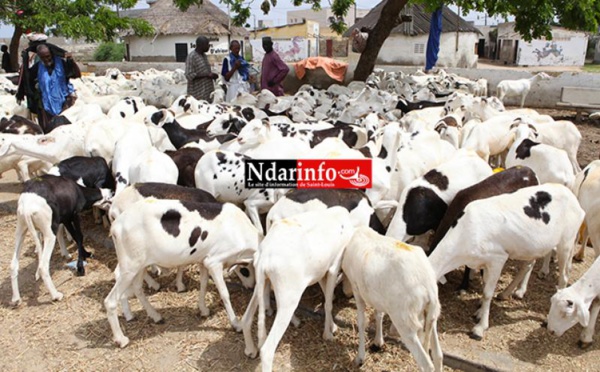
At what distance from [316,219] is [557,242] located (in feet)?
7.00

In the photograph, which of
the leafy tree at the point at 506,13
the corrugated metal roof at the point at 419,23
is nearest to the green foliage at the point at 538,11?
the leafy tree at the point at 506,13

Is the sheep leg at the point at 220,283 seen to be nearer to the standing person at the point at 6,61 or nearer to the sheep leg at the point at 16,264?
the sheep leg at the point at 16,264

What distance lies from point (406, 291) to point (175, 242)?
1.95 metres

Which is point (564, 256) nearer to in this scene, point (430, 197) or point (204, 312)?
point (430, 197)

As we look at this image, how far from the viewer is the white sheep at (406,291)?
3531 millimetres

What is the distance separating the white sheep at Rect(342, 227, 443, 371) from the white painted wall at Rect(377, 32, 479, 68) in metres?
23.5

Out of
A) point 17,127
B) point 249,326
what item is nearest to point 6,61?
point 17,127

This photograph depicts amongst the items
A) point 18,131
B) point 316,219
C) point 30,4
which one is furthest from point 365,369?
point 30,4

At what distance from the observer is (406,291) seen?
3580mm

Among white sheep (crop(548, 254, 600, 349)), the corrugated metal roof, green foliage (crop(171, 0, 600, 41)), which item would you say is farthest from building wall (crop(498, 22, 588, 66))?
white sheep (crop(548, 254, 600, 349))

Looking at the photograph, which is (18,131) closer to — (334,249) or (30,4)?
(334,249)

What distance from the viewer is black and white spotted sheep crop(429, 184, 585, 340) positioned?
14.5ft

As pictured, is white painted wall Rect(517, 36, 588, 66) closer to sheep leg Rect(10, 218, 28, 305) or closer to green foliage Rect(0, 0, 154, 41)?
green foliage Rect(0, 0, 154, 41)

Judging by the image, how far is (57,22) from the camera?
1567 cm
